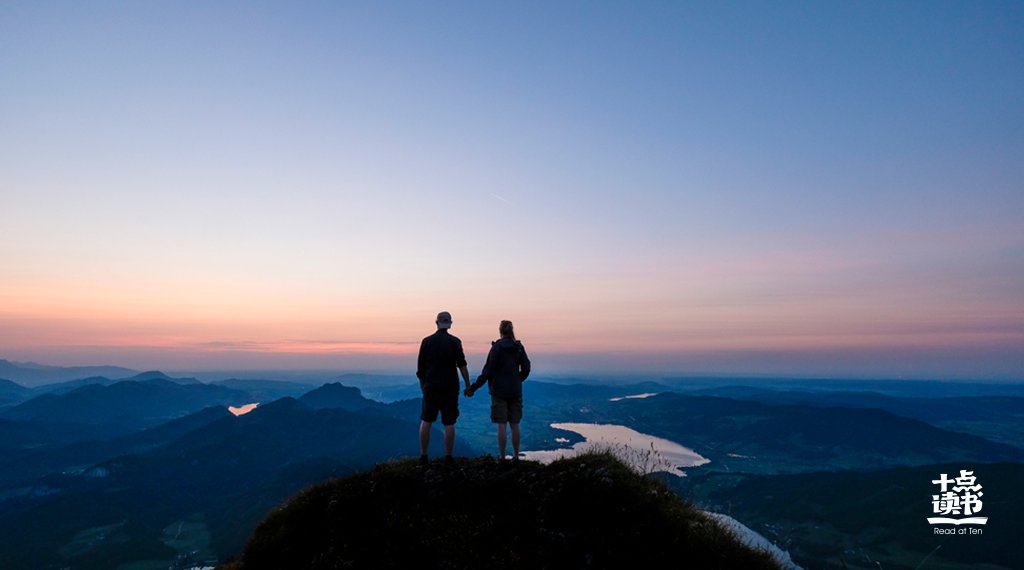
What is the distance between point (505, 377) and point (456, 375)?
4.82ft

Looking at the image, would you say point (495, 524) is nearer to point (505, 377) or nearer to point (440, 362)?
point (505, 377)

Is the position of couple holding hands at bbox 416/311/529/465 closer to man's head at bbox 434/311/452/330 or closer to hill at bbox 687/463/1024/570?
man's head at bbox 434/311/452/330

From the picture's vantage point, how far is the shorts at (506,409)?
1416cm

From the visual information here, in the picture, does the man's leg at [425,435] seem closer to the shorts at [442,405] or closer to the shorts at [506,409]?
the shorts at [442,405]

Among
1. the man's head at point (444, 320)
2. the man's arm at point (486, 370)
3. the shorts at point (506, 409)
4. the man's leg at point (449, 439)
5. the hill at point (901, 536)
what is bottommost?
the hill at point (901, 536)

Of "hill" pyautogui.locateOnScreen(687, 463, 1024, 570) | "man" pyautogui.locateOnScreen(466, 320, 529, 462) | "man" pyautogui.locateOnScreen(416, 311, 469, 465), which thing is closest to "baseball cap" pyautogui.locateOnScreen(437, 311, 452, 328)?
"man" pyautogui.locateOnScreen(416, 311, 469, 465)

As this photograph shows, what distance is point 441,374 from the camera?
13914 millimetres

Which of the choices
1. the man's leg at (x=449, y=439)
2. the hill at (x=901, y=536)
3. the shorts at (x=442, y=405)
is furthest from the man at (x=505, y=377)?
the hill at (x=901, y=536)

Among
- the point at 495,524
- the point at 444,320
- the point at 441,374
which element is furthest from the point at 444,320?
the point at 495,524

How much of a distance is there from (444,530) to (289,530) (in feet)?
14.7

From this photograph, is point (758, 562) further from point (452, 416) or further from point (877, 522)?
point (877, 522)

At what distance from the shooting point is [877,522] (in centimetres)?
18825

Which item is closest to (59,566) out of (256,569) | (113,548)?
(113,548)

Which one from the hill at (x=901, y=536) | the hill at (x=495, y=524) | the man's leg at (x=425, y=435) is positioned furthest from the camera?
the hill at (x=901, y=536)
